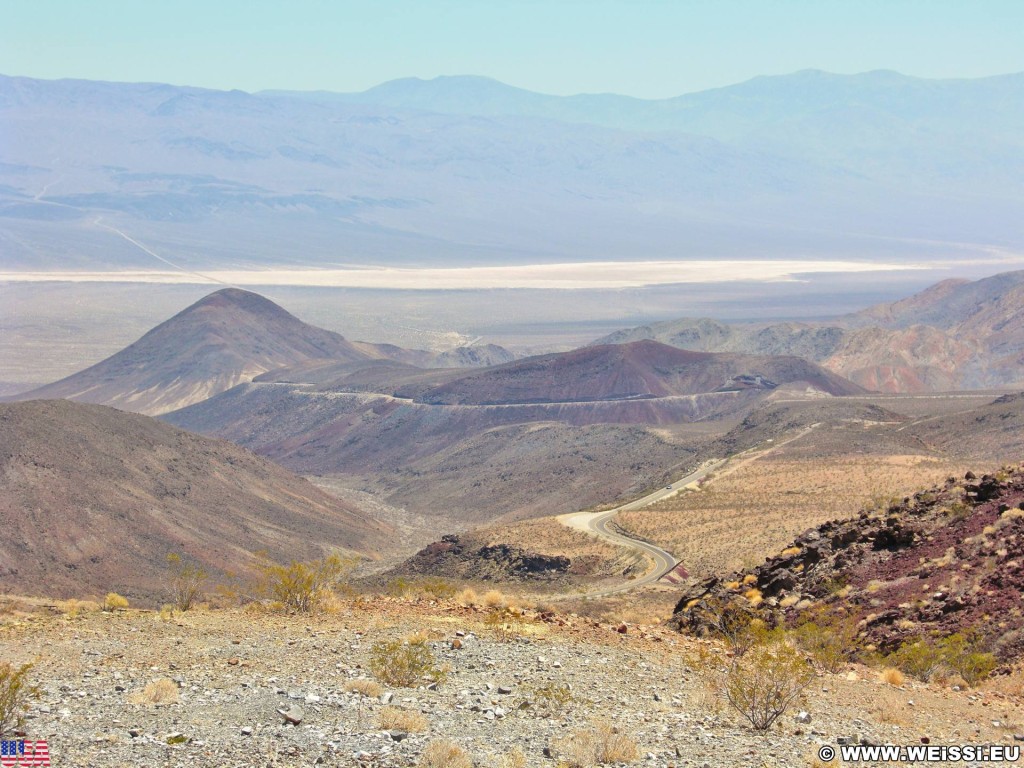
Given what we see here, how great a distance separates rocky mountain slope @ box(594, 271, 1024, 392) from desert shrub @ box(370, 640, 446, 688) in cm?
13777

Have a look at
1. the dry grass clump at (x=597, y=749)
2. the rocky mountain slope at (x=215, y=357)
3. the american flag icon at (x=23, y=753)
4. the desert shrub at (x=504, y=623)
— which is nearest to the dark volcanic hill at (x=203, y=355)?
the rocky mountain slope at (x=215, y=357)

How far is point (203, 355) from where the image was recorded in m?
161

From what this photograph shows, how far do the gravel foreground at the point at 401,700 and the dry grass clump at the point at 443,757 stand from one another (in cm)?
17

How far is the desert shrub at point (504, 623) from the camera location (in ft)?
59.2

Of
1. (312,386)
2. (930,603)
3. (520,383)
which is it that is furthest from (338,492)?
(930,603)

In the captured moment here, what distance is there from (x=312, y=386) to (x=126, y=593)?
9141 centimetres

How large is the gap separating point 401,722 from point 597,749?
84.6 inches

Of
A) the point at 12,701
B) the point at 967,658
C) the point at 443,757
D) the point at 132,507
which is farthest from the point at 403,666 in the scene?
the point at 132,507

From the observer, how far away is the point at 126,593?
51.1 m

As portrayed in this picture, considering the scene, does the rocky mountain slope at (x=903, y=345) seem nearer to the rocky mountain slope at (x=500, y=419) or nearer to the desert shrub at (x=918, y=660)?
the rocky mountain slope at (x=500, y=419)

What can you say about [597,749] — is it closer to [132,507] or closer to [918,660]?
[918,660]

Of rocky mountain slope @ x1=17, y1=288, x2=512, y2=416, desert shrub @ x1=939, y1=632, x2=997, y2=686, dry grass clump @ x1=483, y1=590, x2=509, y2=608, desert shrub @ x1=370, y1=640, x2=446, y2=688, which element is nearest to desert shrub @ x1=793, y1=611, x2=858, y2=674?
desert shrub @ x1=939, y1=632, x2=997, y2=686

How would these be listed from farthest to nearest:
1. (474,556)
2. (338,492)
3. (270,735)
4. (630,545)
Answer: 1. (338,492)
2. (474,556)
3. (630,545)
4. (270,735)

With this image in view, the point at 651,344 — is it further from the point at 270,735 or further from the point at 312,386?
the point at 270,735
